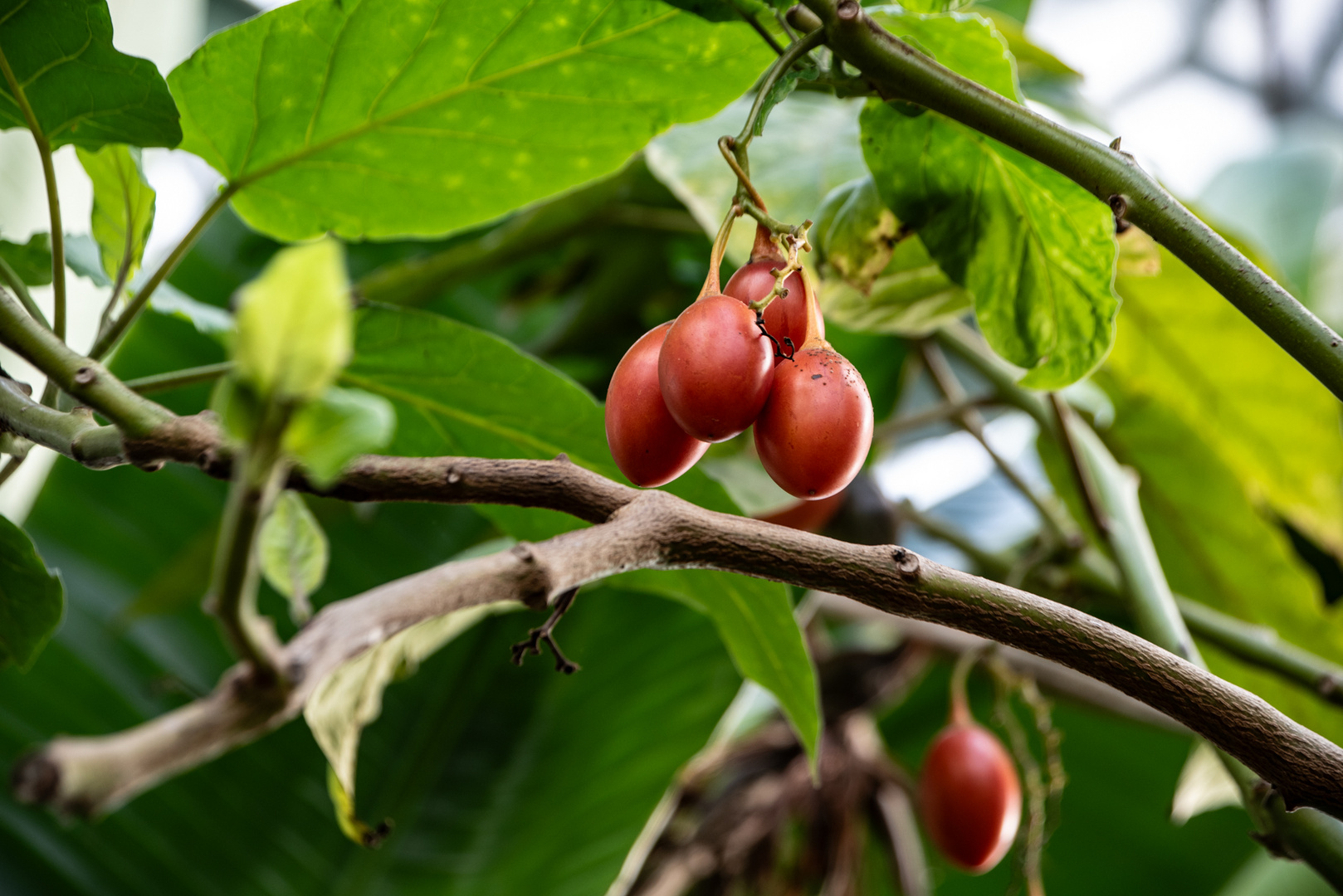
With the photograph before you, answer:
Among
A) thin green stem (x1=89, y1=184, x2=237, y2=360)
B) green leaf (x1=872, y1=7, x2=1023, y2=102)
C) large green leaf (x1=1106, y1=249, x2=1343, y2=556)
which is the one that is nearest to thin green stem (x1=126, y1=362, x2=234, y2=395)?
thin green stem (x1=89, y1=184, x2=237, y2=360)

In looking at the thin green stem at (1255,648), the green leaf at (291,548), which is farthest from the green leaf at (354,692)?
the thin green stem at (1255,648)

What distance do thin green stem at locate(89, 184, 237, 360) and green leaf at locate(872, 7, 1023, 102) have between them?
26 cm

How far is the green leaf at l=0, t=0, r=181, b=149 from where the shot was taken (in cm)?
33

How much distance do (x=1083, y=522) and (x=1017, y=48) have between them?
0.39m

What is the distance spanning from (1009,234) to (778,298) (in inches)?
5.1

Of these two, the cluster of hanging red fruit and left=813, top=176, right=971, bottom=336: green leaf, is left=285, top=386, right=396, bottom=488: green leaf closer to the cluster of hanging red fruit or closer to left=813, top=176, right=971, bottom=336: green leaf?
the cluster of hanging red fruit

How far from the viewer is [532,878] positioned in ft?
2.58

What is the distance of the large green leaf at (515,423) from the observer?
385 millimetres

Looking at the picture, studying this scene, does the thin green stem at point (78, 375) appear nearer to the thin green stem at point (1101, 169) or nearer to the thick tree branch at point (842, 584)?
the thick tree branch at point (842, 584)

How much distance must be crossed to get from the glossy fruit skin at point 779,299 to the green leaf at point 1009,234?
9cm

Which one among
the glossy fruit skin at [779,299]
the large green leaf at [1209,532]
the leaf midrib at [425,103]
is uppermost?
the leaf midrib at [425,103]

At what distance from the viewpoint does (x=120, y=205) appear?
40cm

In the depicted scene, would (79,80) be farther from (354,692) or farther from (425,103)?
(354,692)

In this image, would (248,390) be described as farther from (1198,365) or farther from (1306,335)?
(1198,365)
